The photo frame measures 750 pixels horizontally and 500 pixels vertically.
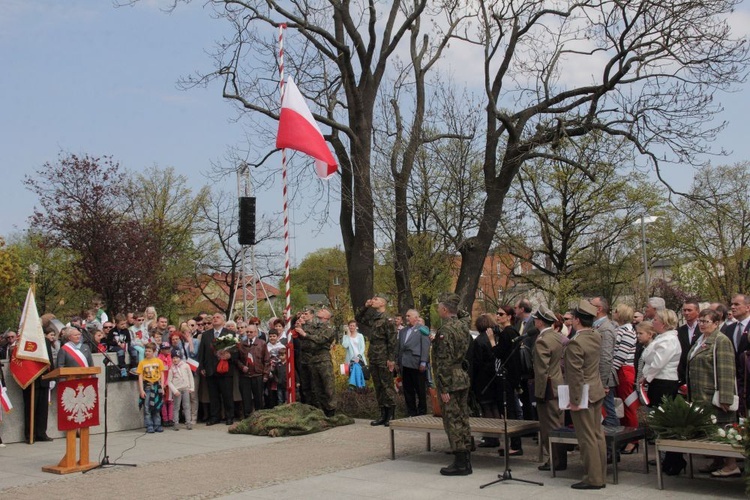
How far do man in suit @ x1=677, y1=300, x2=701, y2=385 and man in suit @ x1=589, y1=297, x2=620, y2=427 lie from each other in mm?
792

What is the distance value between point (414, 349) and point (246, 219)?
49.1 feet

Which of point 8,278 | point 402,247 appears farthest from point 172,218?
point 402,247

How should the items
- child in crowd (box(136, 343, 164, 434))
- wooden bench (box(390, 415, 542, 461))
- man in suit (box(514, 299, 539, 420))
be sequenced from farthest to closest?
1. child in crowd (box(136, 343, 164, 434))
2. man in suit (box(514, 299, 539, 420))
3. wooden bench (box(390, 415, 542, 461))

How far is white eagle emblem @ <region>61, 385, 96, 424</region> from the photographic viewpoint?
35.8 feet

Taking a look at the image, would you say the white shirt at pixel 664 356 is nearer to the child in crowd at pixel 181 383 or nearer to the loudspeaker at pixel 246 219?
the child in crowd at pixel 181 383

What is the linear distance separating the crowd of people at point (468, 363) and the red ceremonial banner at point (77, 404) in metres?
1.99

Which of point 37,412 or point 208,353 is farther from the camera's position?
point 208,353

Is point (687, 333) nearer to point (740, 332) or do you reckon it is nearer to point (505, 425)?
point (740, 332)

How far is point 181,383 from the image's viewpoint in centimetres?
1500

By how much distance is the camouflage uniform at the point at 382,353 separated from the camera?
14.5 meters

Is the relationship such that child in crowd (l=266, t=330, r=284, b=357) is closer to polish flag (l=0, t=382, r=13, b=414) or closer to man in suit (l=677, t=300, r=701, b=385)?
polish flag (l=0, t=382, r=13, b=414)

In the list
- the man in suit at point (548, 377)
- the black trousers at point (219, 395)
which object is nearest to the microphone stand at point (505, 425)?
the man in suit at point (548, 377)

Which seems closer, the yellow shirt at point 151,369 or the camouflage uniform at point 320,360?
the yellow shirt at point 151,369

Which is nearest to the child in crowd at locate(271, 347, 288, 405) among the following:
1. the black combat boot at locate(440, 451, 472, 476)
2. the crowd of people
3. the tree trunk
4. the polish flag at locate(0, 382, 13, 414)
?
the crowd of people
